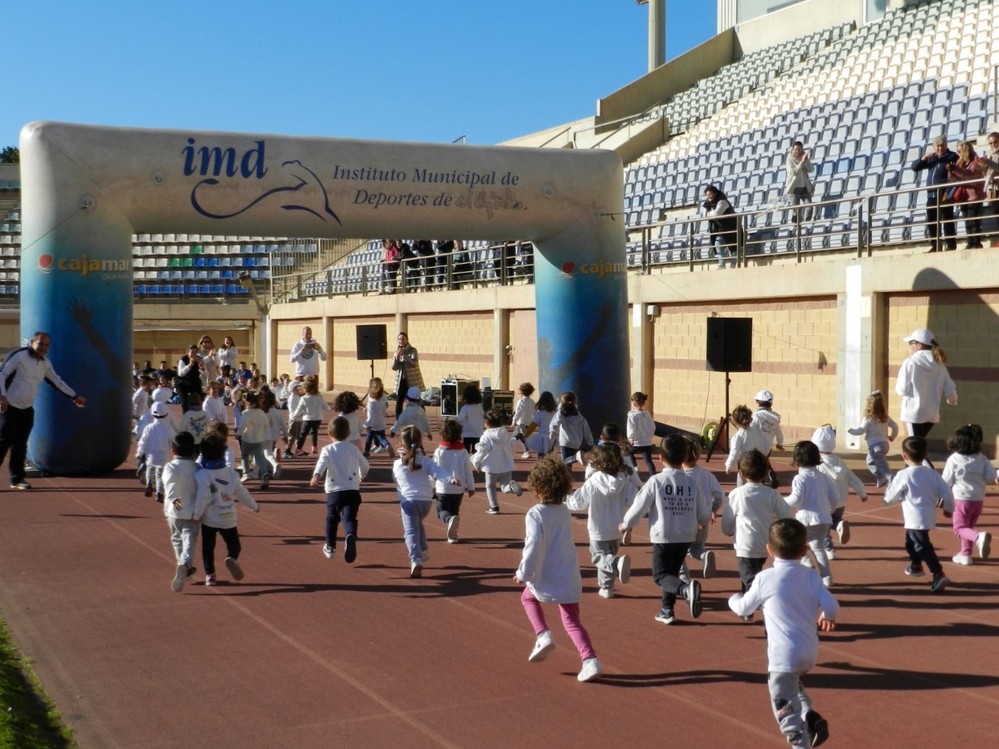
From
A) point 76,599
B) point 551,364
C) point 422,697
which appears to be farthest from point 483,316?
point 422,697

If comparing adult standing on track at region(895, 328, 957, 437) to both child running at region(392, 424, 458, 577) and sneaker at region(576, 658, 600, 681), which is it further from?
sneaker at region(576, 658, 600, 681)

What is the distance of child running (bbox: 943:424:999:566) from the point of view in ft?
30.9

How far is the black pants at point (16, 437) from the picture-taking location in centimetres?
1384

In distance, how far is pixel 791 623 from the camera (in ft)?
17.5

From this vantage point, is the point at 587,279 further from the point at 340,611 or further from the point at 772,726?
the point at 772,726

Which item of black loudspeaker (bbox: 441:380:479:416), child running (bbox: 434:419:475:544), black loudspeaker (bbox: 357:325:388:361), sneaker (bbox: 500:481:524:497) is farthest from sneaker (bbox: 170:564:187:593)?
black loudspeaker (bbox: 357:325:388:361)

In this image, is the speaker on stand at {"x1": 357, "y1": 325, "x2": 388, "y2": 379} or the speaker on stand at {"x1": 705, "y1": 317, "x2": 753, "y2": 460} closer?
the speaker on stand at {"x1": 705, "y1": 317, "x2": 753, "y2": 460}

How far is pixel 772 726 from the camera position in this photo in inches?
225

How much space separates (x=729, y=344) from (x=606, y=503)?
8698 mm

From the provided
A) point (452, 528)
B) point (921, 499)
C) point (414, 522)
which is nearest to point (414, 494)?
point (414, 522)

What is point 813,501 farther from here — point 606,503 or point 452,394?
point 452,394

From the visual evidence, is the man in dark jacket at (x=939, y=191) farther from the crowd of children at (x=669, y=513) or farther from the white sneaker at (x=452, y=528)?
the white sneaker at (x=452, y=528)

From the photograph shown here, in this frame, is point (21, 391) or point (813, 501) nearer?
point (813, 501)

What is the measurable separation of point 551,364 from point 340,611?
9468 millimetres
